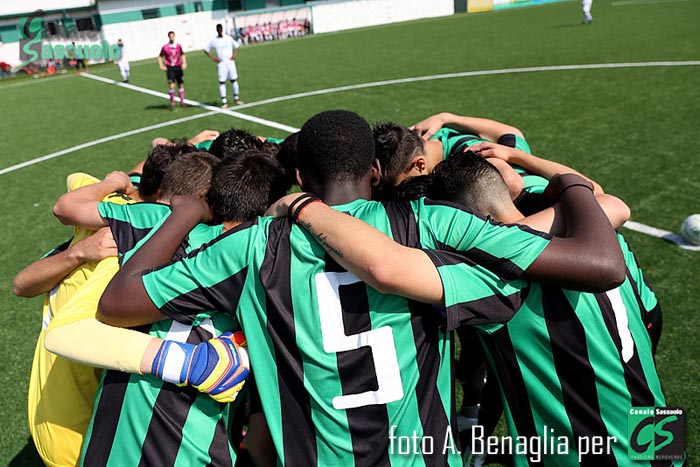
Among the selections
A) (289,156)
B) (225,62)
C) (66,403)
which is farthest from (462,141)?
(225,62)

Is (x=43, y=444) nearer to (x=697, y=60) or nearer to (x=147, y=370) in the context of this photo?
(x=147, y=370)

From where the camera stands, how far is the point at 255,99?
1396 cm

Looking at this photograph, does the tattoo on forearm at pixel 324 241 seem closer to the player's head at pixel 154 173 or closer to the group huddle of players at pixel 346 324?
the group huddle of players at pixel 346 324

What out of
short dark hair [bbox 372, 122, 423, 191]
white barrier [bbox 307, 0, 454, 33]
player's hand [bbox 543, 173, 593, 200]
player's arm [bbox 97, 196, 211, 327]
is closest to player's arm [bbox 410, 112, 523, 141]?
short dark hair [bbox 372, 122, 423, 191]

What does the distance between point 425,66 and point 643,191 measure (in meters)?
11.1

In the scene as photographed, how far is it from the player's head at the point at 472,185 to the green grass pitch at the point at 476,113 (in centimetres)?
187

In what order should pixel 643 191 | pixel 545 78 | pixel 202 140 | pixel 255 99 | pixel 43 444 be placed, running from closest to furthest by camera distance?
1. pixel 43 444
2. pixel 202 140
3. pixel 643 191
4. pixel 545 78
5. pixel 255 99

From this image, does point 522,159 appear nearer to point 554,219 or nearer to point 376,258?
point 554,219

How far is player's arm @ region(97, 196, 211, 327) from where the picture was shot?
1.96 metres

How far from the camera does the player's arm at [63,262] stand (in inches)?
92.7

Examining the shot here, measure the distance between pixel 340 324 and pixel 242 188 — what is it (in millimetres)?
916

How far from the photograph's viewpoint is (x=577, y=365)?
6.80 ft

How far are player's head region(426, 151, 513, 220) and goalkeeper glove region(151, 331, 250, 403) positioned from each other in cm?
111

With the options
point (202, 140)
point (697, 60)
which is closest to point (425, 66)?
point (697, 60)
